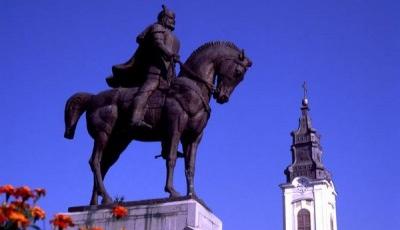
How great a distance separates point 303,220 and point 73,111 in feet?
211

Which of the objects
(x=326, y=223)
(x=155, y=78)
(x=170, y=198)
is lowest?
(x=170, y=198)

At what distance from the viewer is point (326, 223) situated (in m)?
71.2

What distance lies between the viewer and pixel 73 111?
34.5ft

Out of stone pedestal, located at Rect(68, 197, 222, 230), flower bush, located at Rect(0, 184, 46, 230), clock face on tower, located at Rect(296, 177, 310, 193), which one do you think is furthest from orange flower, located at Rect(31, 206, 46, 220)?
clock face on tower, located at Rect(296, 177, 310, 193)

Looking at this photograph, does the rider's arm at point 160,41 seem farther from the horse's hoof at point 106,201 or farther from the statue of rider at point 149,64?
the horse's hoof at point 106,201

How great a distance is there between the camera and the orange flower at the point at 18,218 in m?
4.55

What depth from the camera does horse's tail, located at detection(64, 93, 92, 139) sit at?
34.4 ft

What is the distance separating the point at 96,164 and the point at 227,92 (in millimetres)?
2475

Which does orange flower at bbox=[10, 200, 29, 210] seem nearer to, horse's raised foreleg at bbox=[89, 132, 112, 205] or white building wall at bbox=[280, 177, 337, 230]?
horse's raised foreleg at bbox=[89, 132, 112, 205]

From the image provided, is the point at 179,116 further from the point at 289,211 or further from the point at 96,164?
the point at 289,211

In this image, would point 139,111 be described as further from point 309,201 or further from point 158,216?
point 309,201

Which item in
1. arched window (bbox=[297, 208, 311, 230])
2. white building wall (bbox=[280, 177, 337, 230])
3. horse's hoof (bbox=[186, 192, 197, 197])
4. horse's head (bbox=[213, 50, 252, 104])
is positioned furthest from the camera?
arched window (bbox=[297, 208, 311, 230])

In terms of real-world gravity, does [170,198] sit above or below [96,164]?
below

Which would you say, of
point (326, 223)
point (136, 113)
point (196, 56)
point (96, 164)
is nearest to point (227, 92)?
point (196, 56)
